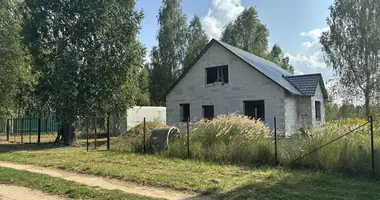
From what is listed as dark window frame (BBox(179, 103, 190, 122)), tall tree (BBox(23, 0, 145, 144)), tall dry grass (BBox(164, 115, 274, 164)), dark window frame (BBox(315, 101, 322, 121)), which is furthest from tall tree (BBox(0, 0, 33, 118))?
dark window frame (BBox(315, 101, 322, 121))

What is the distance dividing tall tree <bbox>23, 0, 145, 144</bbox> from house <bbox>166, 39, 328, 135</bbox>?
5.28 metres

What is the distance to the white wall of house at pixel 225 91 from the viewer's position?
2038 centimetres

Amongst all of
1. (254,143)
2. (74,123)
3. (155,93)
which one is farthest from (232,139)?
(155,93)

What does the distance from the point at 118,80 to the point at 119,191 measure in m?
12.7

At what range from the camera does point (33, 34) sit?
17938mm

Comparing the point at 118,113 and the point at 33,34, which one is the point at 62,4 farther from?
the point at 118,113

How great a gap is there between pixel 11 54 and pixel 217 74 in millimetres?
12645

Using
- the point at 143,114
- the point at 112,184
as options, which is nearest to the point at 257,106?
the point at 143,114

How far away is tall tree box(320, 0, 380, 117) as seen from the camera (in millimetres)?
27859

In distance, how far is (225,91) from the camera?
22.5 metres

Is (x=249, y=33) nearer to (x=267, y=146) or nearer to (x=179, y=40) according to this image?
(x=179, y=40)

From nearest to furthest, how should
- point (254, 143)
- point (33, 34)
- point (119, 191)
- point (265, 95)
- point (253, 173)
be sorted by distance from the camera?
point (119, 191)
point (253, 173)
point (254, 143)
point (33, 34)
point (265, 95)

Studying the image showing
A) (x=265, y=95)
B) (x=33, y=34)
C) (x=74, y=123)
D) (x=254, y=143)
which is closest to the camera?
(x=254, y=143)

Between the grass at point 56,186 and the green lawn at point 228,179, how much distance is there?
4.05 feet
